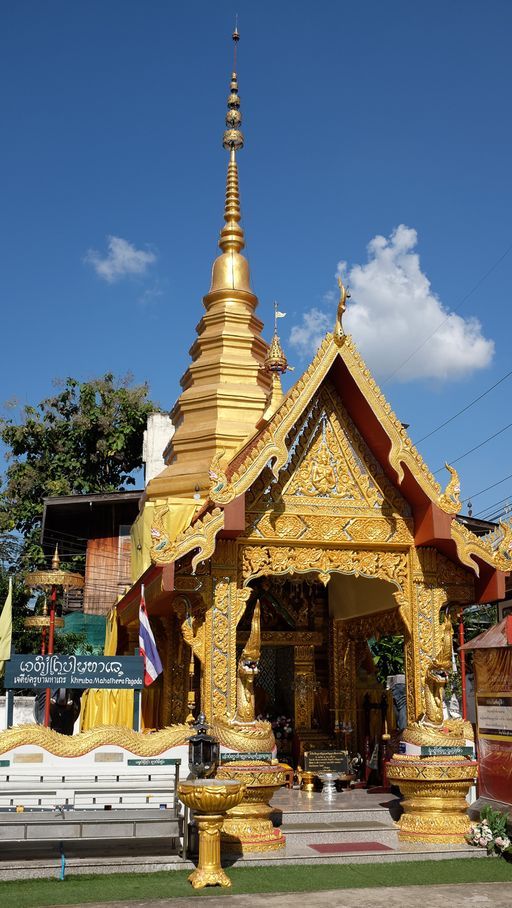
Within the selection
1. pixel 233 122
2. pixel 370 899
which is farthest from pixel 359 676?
pixel 233 122

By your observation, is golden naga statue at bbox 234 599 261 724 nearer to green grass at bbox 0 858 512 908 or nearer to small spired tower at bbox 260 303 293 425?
green grass at bbox 0 858 512 908

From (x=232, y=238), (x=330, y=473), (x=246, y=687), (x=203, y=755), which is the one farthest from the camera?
(x=232, y=238)

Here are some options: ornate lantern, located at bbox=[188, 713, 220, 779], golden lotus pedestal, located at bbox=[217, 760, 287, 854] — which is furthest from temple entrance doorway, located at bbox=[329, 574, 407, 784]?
ornate lantern, located at bbox=[188, 713, 220, 779]

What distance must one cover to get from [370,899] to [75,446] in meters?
26.1

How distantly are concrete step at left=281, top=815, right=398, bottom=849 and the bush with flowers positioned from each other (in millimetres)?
855

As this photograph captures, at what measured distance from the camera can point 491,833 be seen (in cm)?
928

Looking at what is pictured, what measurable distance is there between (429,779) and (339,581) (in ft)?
14.6

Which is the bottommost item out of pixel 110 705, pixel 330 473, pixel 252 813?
pixel 252 813

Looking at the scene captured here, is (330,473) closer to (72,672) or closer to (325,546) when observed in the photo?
(325,546)

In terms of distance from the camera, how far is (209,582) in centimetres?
994

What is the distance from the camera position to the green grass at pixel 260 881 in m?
7.41

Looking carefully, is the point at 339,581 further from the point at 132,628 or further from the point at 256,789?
the point at 256,789

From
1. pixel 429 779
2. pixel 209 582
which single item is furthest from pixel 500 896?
pixel 209 582

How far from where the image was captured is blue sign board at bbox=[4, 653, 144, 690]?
9.55 m
